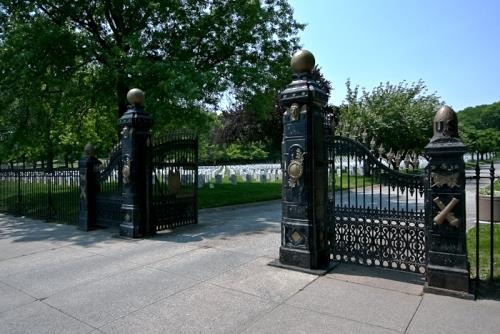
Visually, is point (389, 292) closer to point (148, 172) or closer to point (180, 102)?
point (148, 172)

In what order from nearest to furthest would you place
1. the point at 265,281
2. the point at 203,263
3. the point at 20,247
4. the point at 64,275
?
the point at 265,281 < the point at 64,275 < the point at 203,263 < the point at 20,247

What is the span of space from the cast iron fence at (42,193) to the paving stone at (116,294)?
609 cm

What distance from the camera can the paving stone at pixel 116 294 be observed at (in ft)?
13.8

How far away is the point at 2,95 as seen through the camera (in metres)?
12.2

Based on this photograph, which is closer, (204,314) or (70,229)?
(204,314)

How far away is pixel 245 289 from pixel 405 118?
26993 mm

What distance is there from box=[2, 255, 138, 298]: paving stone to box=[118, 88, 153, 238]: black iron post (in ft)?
6.10

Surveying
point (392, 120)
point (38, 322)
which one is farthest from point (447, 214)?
point (392, 120)

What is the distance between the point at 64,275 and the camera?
18.5 ft

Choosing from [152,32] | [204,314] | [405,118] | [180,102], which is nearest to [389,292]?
[204,314]

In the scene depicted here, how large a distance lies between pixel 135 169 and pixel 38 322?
4.78m

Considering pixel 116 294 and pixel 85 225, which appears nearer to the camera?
pixel 116 294

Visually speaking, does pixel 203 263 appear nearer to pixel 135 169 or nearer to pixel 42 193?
pixel 135 169

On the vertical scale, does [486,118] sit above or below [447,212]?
above
